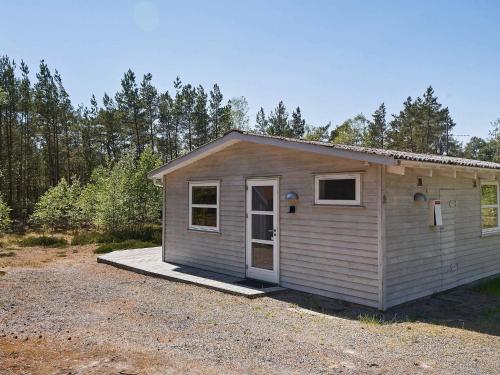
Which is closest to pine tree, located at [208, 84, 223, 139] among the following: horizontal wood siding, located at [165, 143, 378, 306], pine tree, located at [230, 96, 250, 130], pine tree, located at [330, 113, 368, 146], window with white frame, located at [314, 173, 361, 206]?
pine tree, located at [230, 96, 250, 130]

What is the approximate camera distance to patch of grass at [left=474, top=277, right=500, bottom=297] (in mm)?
7273

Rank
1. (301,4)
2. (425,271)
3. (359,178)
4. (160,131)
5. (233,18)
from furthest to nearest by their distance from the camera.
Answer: (160,131)
(233,18)
(301,4)
(425,271)
(359,178)

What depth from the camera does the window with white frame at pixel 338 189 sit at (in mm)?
6371

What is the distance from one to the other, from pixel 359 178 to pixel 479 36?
7185 millimetres

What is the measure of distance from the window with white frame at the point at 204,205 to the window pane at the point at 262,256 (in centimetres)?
123

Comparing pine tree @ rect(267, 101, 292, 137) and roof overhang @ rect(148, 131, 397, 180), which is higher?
pine tree @ rect(267, 101, 292, 137)

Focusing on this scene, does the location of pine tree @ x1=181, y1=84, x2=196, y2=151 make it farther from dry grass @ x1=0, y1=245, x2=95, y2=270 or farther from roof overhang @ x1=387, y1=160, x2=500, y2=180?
roof overhang @ x1=387, y1=160, x2=500, y2=180

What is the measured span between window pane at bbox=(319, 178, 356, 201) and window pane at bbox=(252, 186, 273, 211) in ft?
4.09

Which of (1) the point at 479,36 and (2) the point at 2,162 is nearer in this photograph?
(1) the point at 479,36

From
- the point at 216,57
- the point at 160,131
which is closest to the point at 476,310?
the point at 216,57

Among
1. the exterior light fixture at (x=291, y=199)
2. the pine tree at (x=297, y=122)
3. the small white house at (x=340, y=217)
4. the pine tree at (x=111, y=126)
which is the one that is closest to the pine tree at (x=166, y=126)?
the pine tree at (x=111, y=126)

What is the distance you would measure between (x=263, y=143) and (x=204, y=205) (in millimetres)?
2552

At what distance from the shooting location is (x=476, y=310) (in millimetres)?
6152

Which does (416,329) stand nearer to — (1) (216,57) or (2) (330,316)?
(2) (330,316)
